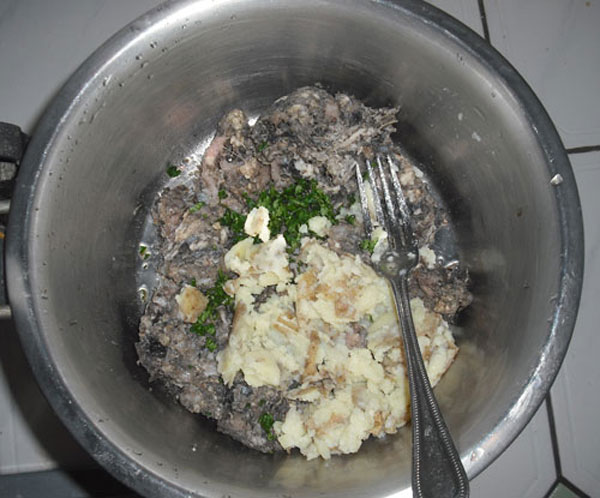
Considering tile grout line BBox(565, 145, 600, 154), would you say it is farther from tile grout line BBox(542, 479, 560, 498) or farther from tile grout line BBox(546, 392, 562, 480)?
tile grout line BBox(542, 479, 560, 498)

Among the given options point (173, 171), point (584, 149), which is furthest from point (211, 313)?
point (584, 149)

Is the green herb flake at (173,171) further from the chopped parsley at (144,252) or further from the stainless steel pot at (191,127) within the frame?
the chopped parsley at (144,252)

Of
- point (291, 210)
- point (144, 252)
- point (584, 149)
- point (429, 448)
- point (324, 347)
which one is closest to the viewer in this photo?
point (429, 448)

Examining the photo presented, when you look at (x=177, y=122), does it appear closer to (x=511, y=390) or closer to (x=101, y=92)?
(x=101, y=92)

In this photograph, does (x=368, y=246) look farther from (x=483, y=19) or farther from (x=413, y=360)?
(x=483, y=19)

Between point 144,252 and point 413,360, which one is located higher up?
point 144,252

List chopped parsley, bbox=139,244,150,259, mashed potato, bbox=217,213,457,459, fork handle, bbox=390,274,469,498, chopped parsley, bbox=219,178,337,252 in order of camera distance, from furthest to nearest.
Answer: chopped parsley, bbox=139,244,150,259 → chopped parsley, bbox=219,178,337,252 → mashed potato, bbox=217,213,457,459 → fork handle, bbox=390,274,469,498

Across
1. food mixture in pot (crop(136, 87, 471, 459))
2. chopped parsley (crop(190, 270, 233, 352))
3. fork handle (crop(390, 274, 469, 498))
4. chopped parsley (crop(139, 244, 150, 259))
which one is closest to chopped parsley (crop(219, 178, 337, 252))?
food mixture in pot (crop(136, 87, 471, 459))
